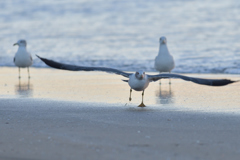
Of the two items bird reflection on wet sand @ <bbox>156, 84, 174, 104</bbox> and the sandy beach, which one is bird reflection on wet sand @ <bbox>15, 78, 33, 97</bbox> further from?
bird reflection on wet sand @ <bbox>156, 84, 174, 104</bbox>

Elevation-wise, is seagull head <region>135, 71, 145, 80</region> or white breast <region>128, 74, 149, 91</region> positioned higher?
seagull head <region>135, 71, 145, 80</region>

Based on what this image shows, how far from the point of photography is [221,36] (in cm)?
2245

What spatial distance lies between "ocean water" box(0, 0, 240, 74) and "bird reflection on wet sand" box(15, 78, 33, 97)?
4.09 m

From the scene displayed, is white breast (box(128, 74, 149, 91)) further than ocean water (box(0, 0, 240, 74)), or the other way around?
ocean water (box(0, 0, 240, 74))

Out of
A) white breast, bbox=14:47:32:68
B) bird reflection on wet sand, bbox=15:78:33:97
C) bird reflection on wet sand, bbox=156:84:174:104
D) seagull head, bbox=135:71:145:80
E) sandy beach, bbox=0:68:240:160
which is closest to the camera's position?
sandy beach, bbox=0:68:240:160

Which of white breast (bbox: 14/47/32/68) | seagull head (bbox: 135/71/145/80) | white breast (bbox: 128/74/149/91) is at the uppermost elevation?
white breast (bbox: 14/47/32/68)

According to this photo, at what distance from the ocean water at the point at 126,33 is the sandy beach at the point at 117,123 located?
495 centimetres

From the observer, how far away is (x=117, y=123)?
6.02 meters

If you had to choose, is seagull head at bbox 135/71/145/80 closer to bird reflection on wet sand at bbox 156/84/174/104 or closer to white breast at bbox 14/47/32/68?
bird reflection on wet sand at bbox 156/84/174/104

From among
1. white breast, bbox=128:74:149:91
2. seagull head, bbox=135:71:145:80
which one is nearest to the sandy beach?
white breast, bbox=128:74:149:91

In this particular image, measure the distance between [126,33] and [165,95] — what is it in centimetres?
1756

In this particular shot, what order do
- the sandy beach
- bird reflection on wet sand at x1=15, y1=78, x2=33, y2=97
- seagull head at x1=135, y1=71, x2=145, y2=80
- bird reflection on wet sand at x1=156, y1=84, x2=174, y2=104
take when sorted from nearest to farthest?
1. the sandy beach
2. seagull head at x1=135, y1=71, x2=145, y2=80
3. bird reflection on wet sand at x1=156, y1=84, x2=174, y2=104
4. bird reflection on wet sand at x1=15, y1=78, x2=33, y2=97

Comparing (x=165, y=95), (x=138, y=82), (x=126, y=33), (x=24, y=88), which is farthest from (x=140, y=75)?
(x=126, y=33)

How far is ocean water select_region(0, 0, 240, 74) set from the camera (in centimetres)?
1638
